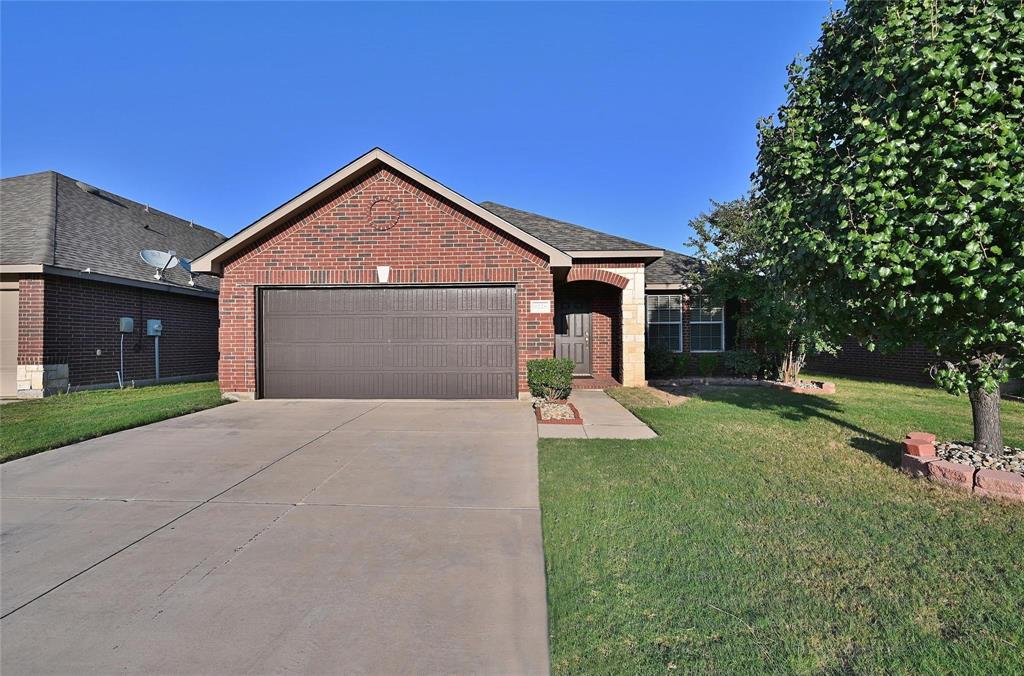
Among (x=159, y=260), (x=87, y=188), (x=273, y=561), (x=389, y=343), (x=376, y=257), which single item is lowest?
(x=273, y=561)

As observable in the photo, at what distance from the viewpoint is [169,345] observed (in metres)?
14.3

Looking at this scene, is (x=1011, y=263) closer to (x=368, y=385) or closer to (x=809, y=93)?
(x=809, y=93)

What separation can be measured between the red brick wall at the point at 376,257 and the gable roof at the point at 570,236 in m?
1.63

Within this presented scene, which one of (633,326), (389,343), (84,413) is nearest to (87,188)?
(84,413)

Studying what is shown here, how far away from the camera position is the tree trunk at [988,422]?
4.80m

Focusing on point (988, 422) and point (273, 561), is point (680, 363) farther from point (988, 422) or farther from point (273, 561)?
point (273, 561)

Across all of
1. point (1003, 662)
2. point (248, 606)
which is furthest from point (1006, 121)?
point (248, 606)

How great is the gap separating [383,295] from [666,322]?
8.72m

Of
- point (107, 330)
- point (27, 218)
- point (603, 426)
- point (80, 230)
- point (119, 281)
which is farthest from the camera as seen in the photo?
point (80, 230)

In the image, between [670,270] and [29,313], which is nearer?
[29,313]

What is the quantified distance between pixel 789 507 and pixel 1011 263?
7.87 feet

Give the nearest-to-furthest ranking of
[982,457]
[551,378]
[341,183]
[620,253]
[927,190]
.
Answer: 1. [927,190]
2. [982,457]
3. [551,378]
4. [341,183]
5. [620,253]

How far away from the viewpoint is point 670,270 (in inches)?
587

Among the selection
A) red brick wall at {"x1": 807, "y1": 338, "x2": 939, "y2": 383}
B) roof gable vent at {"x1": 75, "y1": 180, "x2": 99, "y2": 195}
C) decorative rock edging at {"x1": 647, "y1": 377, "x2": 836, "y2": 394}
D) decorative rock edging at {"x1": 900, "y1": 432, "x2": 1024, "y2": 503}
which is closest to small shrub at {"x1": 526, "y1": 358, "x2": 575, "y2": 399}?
decorative rock edging at {"x1": 647, "y1": 377, "x2": 836, "y2": 394}
